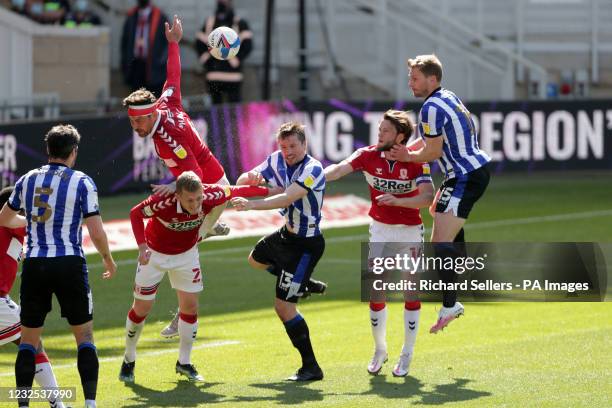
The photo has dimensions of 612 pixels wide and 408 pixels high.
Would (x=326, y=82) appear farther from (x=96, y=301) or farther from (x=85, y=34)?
(x=96, y=301)

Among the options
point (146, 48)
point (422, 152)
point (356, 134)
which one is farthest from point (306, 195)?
point (146, 48)

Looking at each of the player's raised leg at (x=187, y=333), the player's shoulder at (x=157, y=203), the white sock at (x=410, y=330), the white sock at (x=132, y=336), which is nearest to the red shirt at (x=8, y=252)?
the player's shoulder at (x=157, y=203)

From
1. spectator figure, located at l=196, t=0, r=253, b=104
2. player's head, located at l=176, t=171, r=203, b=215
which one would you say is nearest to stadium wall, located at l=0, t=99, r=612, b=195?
spectator figure, located at l=196, t=0, r=253, b=104

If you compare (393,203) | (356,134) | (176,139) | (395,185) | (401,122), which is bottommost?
(356,134)

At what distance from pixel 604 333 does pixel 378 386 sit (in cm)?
294

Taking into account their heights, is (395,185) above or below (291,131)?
below

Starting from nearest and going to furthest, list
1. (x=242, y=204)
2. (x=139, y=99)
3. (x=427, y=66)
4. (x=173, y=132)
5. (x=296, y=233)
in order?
(x=242, y=204) < (x=296, y=233) < (x=427, y=66) < (x=139, y=99) < (x=173, y=132)

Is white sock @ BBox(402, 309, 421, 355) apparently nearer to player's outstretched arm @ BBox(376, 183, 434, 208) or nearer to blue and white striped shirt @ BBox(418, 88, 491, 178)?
player's outstretched arm @ BBox(376, 183, 434, 208)

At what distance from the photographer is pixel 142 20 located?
80.8 ft

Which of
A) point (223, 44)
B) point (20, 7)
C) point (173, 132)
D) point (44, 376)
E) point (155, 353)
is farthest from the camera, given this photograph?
point (20, 7)

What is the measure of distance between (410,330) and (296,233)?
3.96 feet

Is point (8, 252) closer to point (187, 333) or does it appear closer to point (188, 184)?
point (188, 184)

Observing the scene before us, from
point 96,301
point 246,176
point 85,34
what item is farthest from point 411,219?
point 85,34

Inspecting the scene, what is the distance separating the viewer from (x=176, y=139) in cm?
1148
